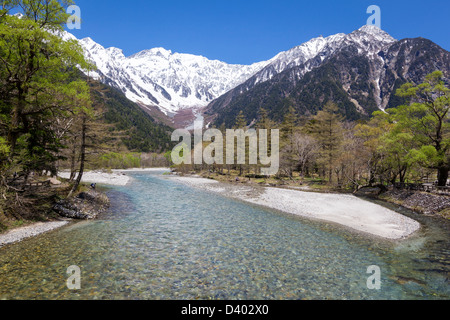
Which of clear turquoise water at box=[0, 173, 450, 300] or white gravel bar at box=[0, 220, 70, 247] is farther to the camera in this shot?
white gravel bar at box=[0, 220, 70, 247]

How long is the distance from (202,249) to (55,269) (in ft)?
24.5

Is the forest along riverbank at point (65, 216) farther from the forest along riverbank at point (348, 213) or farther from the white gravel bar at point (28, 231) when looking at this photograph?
the forest along riverbank at point (348, 213)

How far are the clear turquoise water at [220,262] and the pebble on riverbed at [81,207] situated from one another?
225cm

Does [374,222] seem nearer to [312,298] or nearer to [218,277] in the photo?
[312,298]

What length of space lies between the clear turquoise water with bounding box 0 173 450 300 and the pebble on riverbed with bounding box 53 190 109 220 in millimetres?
2252

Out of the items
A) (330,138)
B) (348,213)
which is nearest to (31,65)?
(348,213)

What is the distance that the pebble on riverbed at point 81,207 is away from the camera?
20.2m

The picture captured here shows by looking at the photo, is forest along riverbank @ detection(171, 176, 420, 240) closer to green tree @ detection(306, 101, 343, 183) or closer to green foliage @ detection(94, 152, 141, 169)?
green tree @ detection(306, 101, 343, 183)

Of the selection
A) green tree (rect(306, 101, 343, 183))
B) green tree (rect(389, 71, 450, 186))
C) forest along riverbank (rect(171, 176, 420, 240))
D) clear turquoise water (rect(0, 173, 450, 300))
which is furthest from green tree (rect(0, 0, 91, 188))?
→ green tree (rect(306, 101, 343, 183))

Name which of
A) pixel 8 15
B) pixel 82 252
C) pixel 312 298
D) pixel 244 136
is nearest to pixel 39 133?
pixel 8 15

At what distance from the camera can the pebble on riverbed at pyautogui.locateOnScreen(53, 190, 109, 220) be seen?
66.3 ft

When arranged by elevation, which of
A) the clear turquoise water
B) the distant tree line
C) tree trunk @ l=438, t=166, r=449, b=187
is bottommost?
the clear turquoise water

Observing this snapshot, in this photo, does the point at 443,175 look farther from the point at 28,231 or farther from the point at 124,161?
the point at 124,161

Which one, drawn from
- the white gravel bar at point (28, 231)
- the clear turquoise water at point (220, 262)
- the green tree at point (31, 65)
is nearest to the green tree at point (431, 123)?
the clear turquoise water at point (220, 262)
